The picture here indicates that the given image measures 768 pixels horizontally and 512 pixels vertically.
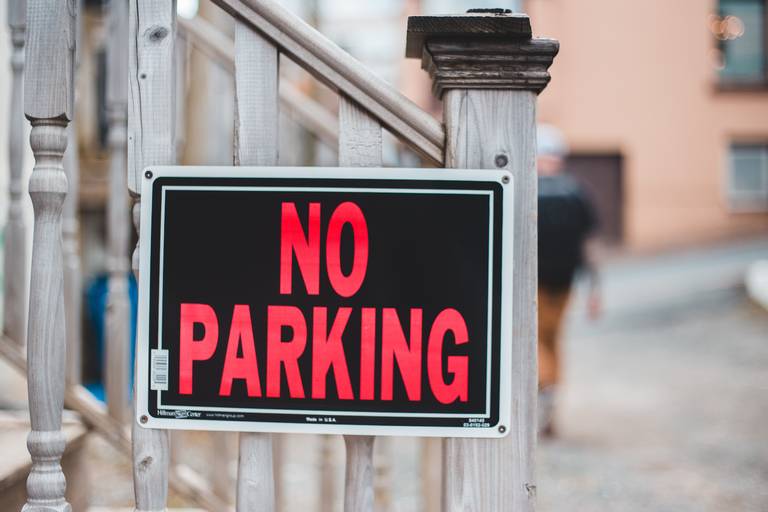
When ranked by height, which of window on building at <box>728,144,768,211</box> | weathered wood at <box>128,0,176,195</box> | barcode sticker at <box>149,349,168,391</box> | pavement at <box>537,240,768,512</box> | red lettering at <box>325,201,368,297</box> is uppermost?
window on building at <box>728,144,768,211</box>

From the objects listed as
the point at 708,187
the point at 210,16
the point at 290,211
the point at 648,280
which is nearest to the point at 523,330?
the point at 290,211

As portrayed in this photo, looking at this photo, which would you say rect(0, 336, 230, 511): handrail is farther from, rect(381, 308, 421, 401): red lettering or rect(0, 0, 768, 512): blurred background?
rect(381, 308, 421, 401): red lettering

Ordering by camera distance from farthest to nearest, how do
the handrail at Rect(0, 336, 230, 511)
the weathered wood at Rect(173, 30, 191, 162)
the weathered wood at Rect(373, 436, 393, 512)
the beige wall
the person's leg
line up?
the beige wall → the person's leg → the weathered wood at Rect(373, 436, 393, 512) → the weathered wood at Rect(173, 30, 191, 162) → the handrail at Rect(0, 336, 230, 511)

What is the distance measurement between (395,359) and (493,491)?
1.06 feet

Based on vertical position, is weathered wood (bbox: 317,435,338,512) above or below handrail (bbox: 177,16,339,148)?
below

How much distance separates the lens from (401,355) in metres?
1.52

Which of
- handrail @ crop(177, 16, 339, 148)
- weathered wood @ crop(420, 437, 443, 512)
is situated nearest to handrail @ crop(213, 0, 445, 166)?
handrail @ crop(177, 16, 339, 148)

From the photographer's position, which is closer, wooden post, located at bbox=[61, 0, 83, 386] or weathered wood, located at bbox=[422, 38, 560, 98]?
weathered wood, located at bbox=[422, 38, 560, 98]

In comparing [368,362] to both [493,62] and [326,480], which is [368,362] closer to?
[493,62]

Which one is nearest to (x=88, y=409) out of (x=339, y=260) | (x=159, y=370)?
(x=159, y=370)

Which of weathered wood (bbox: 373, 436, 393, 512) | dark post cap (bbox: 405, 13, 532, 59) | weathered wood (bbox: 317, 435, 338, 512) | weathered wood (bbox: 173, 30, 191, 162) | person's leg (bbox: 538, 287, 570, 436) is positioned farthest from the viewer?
person's leg (bbox: 538, 287, 570, 436)

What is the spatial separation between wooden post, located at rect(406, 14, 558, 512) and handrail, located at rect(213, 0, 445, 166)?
81 mm

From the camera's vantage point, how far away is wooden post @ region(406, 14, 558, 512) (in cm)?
155

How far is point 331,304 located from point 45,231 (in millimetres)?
569
